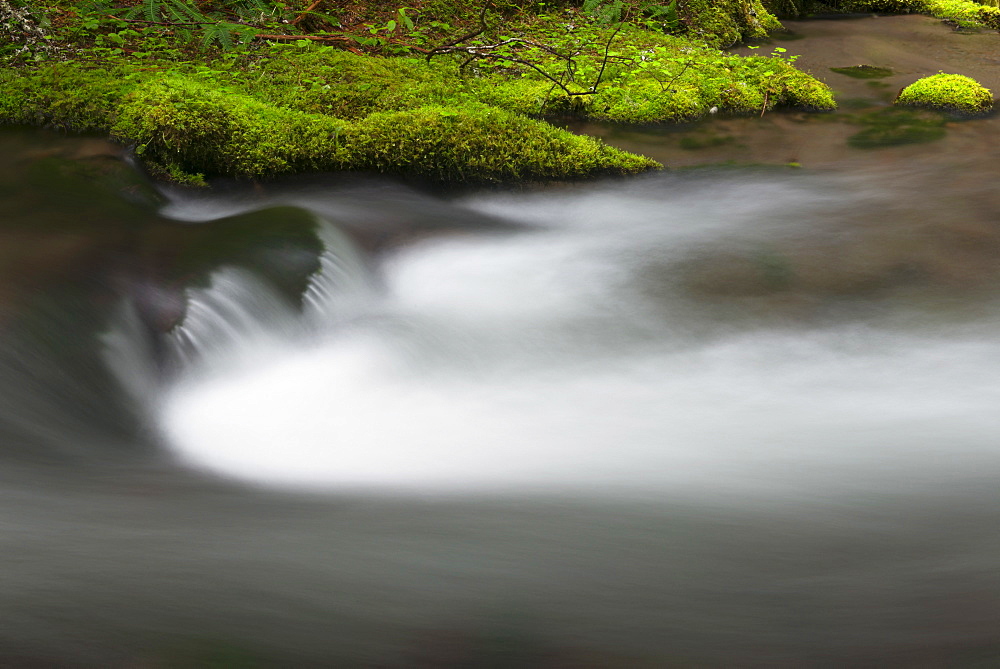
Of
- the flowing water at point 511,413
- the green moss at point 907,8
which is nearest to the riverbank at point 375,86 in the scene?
the flowing water at point 511,413

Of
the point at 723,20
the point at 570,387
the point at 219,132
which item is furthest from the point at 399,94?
the point at 723,20

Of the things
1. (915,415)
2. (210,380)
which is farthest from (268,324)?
(915,415)

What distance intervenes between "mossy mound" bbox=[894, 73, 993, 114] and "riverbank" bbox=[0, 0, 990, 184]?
71 cm

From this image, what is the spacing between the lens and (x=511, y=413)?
11.9ft

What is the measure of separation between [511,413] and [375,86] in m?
3.93

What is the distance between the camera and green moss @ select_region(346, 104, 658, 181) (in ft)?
19.2

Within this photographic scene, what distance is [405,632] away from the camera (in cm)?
172

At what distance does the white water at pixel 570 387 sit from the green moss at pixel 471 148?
92 centimetres

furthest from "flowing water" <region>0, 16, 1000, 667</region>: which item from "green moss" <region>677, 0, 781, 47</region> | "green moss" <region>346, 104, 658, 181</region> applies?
"green moss" <region>677, 0, 781, 47</region>

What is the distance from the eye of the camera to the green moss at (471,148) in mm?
5867

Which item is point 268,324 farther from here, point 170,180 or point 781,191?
point 781,191

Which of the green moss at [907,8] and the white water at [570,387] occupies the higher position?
the green moss at [907,8]

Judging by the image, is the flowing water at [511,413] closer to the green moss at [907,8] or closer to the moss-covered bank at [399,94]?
the moss-covered bank at [399,94]

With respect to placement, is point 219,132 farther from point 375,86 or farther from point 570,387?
point 570,387
